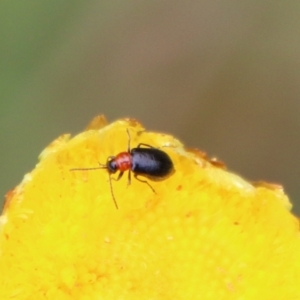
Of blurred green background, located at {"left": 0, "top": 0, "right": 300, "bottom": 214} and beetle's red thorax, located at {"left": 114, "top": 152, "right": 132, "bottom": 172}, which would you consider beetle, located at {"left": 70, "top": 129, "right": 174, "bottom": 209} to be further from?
blurred green background, located at {"left": 0, "top": 0, "right": 300, "bottom": 214}

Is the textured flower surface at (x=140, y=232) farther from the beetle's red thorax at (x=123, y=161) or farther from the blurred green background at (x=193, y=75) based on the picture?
the blurred green background at (x=193, y=75)

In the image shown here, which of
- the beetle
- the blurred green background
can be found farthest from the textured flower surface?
the blurred green background

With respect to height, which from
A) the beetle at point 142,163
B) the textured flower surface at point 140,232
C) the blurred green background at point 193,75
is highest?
the blurred green background at point 193,75

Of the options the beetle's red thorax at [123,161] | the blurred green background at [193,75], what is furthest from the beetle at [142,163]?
the blurred green background at [193,75]

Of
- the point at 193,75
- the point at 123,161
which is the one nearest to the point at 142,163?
the point at 123,161

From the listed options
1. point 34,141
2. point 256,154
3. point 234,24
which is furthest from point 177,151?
point 234,24

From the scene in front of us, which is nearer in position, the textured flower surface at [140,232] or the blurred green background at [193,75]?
the textured flower surface at [140,232]
